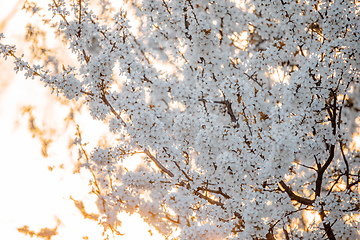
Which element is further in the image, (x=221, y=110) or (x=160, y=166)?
(x=221, y=110)

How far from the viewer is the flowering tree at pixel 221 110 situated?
8.68 ft

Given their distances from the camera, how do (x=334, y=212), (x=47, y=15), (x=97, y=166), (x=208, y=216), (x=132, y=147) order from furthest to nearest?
(x=47, y=15) < (x=97, y=166) < (x=132, y=147) < (x=208, y=216) < (x=334, y=212)

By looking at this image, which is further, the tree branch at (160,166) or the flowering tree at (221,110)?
the tree branch at (160,166)

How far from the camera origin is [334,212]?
2.72 metres

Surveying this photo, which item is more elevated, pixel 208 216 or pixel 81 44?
pixel 81 44

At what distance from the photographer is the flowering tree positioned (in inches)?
A: 104

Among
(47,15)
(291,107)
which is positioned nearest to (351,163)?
(291,107)

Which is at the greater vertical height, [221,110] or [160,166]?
[221,110]

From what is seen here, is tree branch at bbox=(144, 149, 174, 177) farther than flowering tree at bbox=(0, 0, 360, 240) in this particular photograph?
Yes

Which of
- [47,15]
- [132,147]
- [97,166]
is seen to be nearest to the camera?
[132,147]

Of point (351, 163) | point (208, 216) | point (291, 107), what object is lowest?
point (208, 216)

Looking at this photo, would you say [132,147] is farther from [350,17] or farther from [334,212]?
[350,17]

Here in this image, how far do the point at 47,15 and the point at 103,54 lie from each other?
191 cm

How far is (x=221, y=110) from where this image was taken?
3812 millimetres
